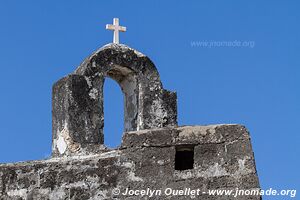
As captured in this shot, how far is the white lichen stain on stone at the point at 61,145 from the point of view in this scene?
427 inches

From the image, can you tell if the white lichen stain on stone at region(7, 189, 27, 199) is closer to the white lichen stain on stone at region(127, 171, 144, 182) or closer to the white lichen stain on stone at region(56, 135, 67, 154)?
the white lichen stain on stone at region(127, 171, 144, 182)

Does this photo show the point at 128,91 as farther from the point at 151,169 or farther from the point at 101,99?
the point at 151,169

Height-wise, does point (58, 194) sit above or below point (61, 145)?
below

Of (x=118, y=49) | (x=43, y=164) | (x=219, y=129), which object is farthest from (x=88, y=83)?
(x=219, y=129)

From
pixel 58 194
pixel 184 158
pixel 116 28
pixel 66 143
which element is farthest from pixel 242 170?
pixel 116 28

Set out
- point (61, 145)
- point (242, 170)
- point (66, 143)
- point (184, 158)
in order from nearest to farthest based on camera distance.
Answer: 1. point (242, 170)
2. point (184, 158)
3. point (66, 143)
4. point (61, 145)

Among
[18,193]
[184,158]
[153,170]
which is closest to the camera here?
[153,170]

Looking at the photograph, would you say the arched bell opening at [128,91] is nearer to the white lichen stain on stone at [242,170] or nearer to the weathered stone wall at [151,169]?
the weathered stone wall at [151,169]

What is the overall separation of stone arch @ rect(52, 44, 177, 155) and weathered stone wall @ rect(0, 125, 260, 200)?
1758mm

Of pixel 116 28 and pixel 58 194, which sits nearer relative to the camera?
pixel 58 194

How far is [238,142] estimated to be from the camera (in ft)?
28.2

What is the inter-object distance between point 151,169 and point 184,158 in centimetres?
41

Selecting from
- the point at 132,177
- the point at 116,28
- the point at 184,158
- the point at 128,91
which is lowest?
the point at 132,177

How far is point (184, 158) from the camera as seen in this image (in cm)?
876
